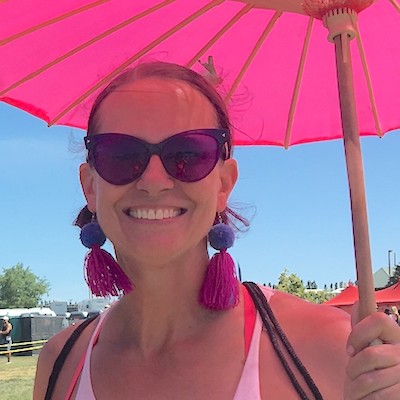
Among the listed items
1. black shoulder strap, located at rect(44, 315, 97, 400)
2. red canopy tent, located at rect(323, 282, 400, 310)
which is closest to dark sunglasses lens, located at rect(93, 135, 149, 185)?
black shoulder strap, located at rect(44, 315, 97, 400)

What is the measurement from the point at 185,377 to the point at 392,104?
160 cm

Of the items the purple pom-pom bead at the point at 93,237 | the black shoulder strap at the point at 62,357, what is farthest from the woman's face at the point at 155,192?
the black shoulder strap at the point at 62,357

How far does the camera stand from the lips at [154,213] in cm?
156

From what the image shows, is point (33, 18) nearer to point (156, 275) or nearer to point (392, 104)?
point (156, 275)

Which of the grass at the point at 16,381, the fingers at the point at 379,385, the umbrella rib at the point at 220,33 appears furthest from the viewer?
the grass at the point at 16,381

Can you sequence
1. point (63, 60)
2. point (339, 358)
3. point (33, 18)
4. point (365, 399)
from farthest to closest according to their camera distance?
point (63, 60), point (33, 18), point (339, 358), point (365, 399)

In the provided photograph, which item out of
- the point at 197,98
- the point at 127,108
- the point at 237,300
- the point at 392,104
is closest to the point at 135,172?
the point at 127,108

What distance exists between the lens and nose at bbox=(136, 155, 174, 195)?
61.2 inches

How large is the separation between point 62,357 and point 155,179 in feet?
2.36

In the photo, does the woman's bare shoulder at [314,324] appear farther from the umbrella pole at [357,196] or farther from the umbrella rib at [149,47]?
the umbrella rib at [149,47]

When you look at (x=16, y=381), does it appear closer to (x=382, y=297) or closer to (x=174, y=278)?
(x=382, y=297)

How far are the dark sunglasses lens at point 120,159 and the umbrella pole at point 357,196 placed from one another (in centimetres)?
53

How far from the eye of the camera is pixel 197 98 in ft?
5.73

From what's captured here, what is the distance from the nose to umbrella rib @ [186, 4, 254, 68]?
0.98 m
